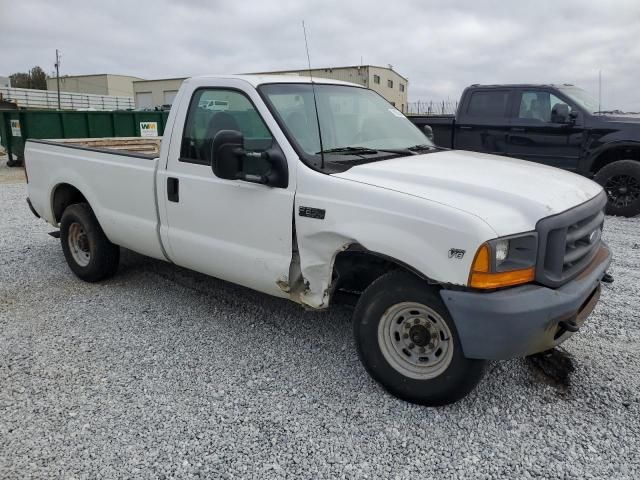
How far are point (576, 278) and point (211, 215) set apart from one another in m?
2.41

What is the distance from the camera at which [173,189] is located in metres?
4.06

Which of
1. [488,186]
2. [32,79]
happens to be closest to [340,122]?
[488,186]

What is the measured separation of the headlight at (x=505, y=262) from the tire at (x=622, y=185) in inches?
252

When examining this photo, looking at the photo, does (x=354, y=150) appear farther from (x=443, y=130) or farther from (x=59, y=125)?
(x=59, y=125)

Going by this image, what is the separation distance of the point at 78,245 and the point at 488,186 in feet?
13.5

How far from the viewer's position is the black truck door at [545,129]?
331 inches

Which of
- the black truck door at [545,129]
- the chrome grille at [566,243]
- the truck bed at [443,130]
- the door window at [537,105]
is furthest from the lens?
the truck bed at [443,130]

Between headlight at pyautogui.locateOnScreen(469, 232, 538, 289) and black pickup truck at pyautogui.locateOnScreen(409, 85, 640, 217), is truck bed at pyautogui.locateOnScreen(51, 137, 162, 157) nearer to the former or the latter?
headlight at pyautogui.locateOnScreen(469, 232, 538, 289)

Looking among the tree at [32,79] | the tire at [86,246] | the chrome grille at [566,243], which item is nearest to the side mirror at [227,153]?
the chrome grille at [566,243]

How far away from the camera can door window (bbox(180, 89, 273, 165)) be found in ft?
12.0

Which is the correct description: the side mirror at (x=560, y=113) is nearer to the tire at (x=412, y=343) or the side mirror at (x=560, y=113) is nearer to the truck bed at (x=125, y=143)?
the truck bed at (x=125, y=143)

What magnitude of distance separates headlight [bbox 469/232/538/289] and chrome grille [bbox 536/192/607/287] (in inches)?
2.1

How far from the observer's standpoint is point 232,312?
451 cm

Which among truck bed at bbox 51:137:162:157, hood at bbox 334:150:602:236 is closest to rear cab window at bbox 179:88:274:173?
hood at bbox 334:150:602:236
